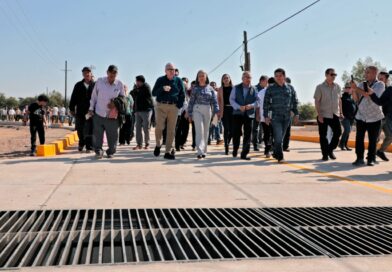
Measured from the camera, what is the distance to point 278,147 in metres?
8.30

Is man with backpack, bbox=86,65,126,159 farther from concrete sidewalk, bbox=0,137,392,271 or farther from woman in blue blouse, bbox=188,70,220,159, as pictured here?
woman in blue blouse, bbox=188,70,220,159

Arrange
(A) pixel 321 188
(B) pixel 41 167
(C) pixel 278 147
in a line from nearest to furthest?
1. (A) pixel 321 188
2. (B) pixel 41 167
3. (C) pixel 278 147

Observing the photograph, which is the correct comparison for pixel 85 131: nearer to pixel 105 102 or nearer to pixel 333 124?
pixel 105 102

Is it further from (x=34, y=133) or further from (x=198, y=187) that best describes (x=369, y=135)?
(x=34, y=133)

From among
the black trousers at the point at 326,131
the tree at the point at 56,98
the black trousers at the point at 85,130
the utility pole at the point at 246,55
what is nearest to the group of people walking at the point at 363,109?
the black trousers at the point at 326,131

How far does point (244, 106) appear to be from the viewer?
8.77 m

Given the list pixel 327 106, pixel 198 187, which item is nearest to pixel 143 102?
pixel 327 106

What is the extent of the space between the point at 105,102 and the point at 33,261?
5889 mm

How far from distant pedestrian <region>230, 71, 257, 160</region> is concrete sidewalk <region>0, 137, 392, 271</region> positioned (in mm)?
1028

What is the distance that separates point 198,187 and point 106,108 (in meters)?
3.67

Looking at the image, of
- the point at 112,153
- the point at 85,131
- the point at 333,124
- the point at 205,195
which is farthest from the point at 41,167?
the point at 333,124

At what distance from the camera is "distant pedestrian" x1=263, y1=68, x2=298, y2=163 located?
8.30 meters

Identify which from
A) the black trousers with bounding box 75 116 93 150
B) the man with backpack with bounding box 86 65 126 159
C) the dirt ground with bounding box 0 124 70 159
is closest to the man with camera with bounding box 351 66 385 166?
the man with backpack with bounding box 86 65 126 159

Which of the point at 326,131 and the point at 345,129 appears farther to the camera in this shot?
the point at 345,129
